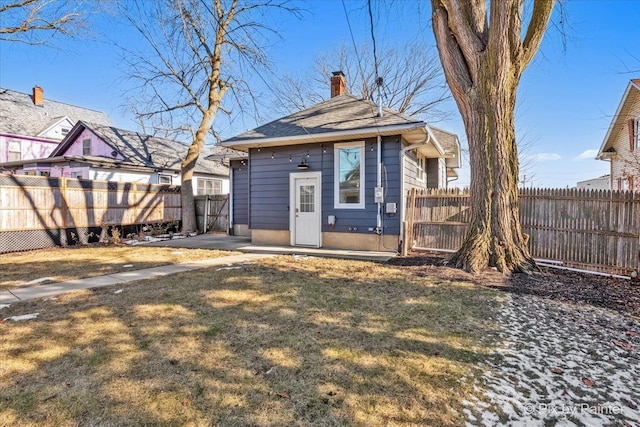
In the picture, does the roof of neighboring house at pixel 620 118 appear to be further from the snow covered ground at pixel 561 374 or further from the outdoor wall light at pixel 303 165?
the snow covered ground at pixel 561 374

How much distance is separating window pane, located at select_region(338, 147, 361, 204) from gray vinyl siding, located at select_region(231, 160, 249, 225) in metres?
5.16

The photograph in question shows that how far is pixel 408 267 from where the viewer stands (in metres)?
6.67

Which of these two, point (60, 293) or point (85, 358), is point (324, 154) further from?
point (85, 358)

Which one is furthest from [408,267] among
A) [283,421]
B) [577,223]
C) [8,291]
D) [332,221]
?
[8,291]

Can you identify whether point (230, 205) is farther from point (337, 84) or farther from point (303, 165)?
point (337, 84)

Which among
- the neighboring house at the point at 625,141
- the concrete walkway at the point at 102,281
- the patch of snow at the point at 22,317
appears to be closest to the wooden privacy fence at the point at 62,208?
the concrete walkway at the point at 102,281

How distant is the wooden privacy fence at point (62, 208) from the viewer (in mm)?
8977

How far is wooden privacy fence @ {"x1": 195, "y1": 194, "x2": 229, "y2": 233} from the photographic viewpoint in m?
14.5

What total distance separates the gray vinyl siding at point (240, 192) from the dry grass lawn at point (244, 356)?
8.22 meters

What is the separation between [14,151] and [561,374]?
91.5 ft

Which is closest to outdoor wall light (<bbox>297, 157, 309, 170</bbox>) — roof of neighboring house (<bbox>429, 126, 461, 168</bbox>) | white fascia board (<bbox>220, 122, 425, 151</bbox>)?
white fascia board (<bbox>220, 122, 425, 151</bbox>)

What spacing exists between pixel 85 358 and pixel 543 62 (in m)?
11.1

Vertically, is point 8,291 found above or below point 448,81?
below

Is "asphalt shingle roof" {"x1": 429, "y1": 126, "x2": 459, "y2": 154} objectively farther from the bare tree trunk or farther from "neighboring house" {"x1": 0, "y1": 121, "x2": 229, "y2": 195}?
"neighboring house" {"x1": 0, "y1": 121, "x2": 229, "y2": 195}
